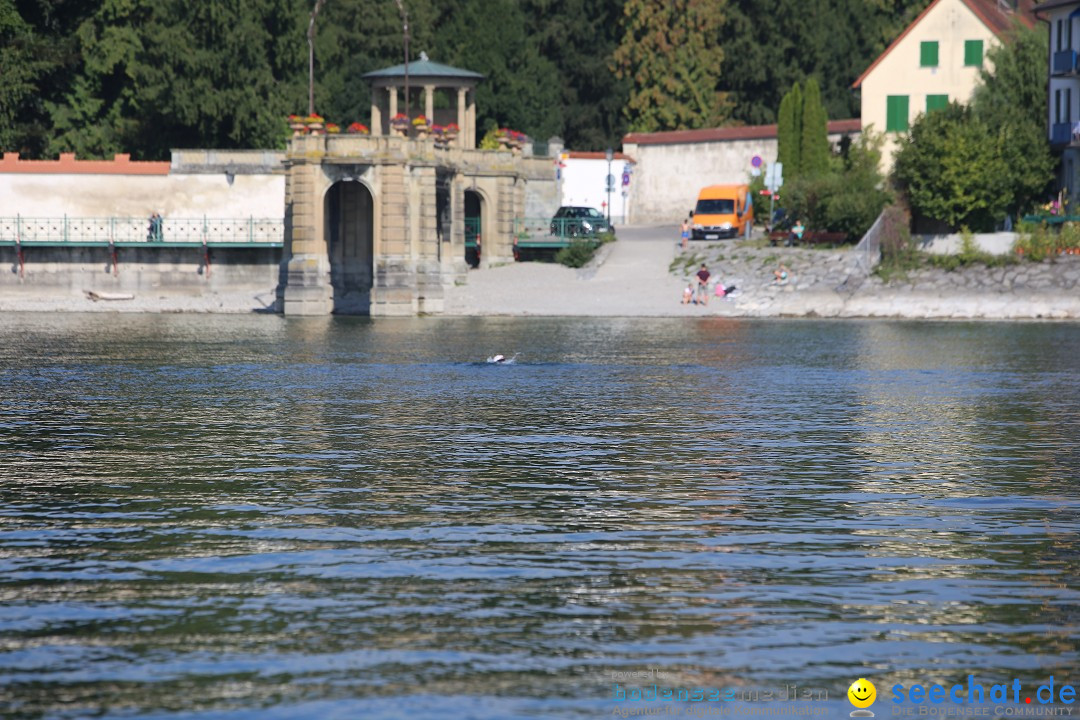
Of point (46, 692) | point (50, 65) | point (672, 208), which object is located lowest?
point (46, 692)

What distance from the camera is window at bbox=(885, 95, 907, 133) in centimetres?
8244

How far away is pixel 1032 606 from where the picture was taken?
50.5ft

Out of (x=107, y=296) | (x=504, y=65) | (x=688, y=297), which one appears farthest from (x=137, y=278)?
(x=504, y=65)

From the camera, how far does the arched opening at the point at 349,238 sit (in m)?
74.9

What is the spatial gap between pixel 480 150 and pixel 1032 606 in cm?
6868

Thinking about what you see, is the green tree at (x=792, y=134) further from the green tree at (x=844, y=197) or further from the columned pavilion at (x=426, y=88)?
the columned pavilion at (x=426, y=88)

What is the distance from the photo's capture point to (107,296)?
263ft

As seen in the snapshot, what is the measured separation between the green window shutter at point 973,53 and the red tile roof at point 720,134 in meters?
9.70

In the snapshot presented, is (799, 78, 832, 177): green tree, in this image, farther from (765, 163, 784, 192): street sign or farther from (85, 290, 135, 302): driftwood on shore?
(85, 290, 135, 302): driftwood on shore

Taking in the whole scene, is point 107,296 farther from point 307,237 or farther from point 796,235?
point 796,235

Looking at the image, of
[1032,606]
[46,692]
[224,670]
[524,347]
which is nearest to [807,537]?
[1032,606]

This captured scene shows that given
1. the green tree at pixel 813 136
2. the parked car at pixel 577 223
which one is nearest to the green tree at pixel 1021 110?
the green tree at pixel 813 136

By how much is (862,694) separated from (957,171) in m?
61.0

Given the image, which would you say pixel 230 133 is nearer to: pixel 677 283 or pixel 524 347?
pixel 677 283
